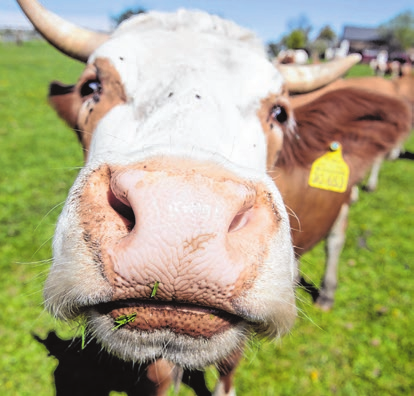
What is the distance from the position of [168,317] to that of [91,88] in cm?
164

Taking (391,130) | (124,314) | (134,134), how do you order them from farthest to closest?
(391,130) < (134,134) < (124,314)

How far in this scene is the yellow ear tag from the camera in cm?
314

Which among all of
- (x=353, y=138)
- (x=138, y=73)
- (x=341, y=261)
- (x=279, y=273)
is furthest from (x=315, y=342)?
(x=138, y=73)

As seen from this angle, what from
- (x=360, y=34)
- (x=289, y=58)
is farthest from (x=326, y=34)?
(x=289, y=58)

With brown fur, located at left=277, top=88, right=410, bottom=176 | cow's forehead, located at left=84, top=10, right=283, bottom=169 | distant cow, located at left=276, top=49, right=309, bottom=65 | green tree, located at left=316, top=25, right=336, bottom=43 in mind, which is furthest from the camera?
green tree, located at left=316, top=25, right=336, bottom=43

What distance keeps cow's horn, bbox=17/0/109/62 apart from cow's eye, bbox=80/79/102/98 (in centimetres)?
51

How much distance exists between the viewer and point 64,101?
3133 millimetres

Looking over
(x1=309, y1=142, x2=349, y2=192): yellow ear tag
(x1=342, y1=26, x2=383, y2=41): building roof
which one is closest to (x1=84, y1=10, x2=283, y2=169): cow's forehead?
(x1=309, y1=142, x2=349, y2=192): yellow ear tag

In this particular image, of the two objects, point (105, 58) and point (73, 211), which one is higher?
point (105, 58)

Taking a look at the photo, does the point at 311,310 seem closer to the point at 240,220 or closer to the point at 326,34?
the point at 240,220

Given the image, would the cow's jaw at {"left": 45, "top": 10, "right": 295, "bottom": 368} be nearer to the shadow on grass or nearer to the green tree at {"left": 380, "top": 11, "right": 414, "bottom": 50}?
the shadow on grass

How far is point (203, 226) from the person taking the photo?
1152mm

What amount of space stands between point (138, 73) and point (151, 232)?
45.5 inches

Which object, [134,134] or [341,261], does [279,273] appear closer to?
[134,134]
